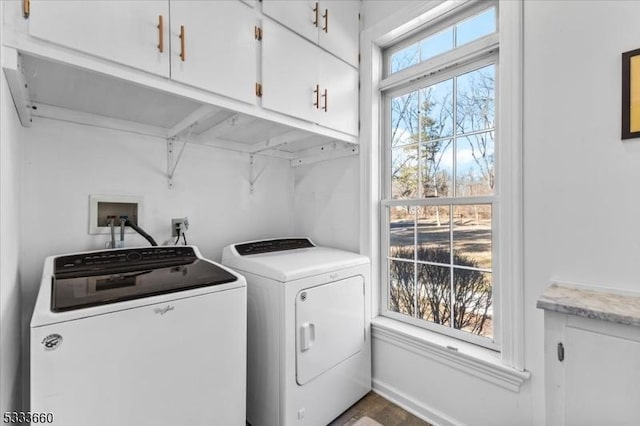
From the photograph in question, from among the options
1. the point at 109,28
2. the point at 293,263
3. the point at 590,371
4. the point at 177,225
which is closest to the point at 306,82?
the point at 109,28

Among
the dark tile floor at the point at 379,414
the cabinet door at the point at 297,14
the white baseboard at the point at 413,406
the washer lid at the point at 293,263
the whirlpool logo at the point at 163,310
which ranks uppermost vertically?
the cabinet door at the point at 297,14

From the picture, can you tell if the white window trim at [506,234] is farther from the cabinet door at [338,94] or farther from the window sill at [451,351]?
the cabinet door at [338,94]

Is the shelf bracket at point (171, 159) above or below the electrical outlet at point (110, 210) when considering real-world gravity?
above

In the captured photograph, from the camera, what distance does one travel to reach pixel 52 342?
862 millimetres

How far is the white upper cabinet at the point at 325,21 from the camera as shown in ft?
5.15

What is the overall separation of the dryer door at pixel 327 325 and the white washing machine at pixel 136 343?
1.07 feet

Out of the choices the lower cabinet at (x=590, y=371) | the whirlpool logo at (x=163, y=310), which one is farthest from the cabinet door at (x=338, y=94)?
the lower cabinet at (x=590, y=371)

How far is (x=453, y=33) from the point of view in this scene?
177 centimetres

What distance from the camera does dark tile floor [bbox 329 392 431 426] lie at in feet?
5.58

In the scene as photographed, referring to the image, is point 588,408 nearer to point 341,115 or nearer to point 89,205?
point 341,115

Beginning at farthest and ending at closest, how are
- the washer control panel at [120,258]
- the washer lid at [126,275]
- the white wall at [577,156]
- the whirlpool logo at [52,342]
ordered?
the washer control panel at [120,258] < the white wall at [577,156] < the washer lid at [126,275] < the whirlpool logo at [52,342]

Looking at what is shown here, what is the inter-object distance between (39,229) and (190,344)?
100 centimetres

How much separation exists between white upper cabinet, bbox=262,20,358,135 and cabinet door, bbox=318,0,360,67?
0.07 metres

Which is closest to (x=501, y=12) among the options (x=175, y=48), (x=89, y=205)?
(x=175, y=48)
